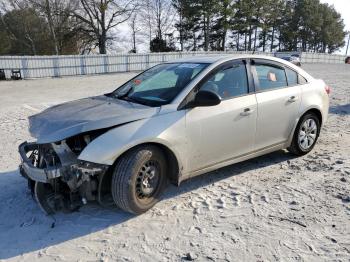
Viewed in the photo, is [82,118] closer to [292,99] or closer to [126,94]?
[126,94]

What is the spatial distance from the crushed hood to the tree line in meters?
38.2

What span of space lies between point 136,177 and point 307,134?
10.4 ft

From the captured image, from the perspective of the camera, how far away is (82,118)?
12.1ft

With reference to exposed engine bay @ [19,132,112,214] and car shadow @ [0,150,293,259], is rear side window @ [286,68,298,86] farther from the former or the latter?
exposed engine bay @ [19,132,112,214]

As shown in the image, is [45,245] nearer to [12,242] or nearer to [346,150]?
[12,242]

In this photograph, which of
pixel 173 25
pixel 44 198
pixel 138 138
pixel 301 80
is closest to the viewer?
pixel 138 138

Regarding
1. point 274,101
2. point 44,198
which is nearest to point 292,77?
point 274,101

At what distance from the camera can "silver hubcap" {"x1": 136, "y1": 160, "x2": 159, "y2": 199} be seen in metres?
3.74

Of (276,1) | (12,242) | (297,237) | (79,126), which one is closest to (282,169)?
(297,237)

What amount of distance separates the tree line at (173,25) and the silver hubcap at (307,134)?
1502 inches

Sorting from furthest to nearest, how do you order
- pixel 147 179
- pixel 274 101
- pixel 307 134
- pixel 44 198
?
1. pixel 307 134
2. pixel 274 101
3. pixel 147 179
4. pixel 44 198

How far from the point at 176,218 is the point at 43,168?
147cm

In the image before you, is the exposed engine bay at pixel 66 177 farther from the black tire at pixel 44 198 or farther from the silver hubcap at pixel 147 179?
the silver hubcap at pixel 147 179

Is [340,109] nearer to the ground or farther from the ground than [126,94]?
nearer to the ground
